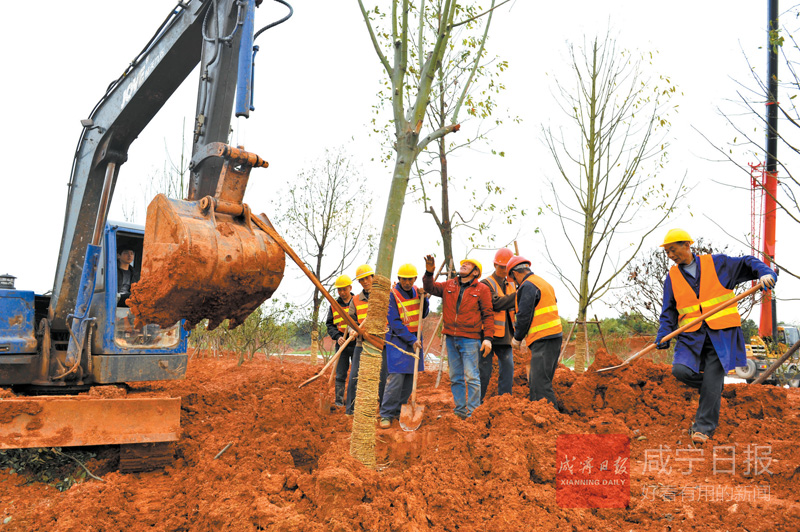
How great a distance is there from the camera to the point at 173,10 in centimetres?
495

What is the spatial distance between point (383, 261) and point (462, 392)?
2870mm

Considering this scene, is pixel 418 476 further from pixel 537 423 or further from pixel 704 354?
pixel 704 354

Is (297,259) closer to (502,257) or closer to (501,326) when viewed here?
(501,326)

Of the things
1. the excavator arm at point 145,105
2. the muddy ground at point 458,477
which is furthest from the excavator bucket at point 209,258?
the muddy ground at point 458,477

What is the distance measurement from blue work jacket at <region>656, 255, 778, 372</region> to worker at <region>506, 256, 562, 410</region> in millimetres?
1149

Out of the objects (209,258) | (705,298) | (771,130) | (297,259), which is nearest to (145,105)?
(209,258)

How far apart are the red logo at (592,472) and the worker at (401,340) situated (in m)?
2.13

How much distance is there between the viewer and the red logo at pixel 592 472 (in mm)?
3447

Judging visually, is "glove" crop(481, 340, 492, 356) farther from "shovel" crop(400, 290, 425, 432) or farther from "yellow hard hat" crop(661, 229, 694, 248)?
"yellow hard hat" crop(661, 229, 694, 248)

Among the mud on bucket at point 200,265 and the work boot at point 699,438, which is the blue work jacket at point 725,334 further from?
the mud on bucket at point 200,265

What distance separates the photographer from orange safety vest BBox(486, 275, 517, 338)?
6.27 metres

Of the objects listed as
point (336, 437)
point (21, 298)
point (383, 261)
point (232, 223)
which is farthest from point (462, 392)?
point (21, 298)

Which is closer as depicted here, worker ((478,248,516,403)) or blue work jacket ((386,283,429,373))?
blue work jacket ((386,283,429,373))

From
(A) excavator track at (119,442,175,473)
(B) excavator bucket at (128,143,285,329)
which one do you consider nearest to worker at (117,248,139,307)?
(A) excavator track at (119,442,175,473)
